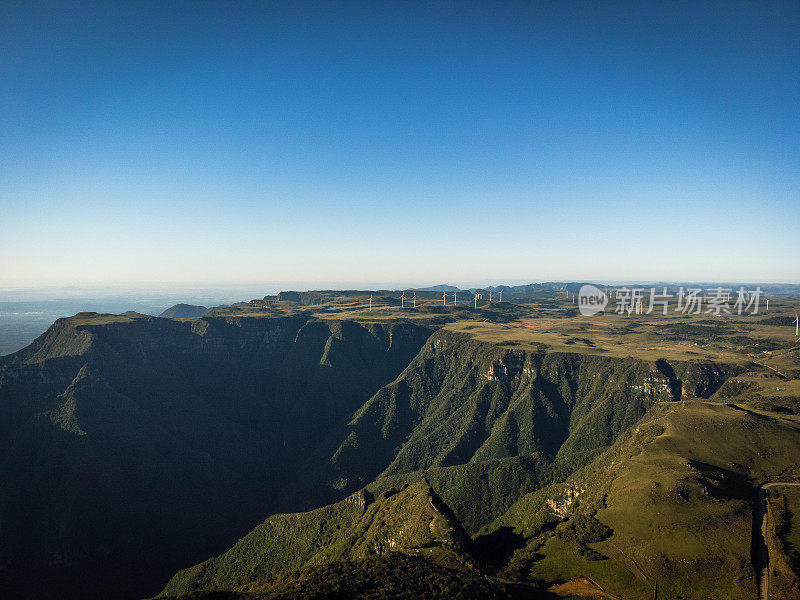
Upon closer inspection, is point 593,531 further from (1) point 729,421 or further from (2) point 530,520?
(1) point 729,421

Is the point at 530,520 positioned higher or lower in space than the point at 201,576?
higher

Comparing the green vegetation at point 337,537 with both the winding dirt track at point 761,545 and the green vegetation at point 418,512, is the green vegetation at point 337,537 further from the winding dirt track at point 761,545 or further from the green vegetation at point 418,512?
the winding dirt track at point 761,545

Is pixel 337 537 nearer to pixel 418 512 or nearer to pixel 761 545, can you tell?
pixel 418 512

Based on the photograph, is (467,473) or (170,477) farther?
(170,477)

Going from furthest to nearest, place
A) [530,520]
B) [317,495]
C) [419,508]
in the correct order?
1. [317,495]
2. [530,520]
3. [419,508]

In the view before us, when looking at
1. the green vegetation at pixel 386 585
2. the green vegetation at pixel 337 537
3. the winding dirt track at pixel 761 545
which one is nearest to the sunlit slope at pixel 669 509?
the winding dirt track at pixel 761 545

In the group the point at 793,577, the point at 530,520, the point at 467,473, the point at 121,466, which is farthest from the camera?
the point at 121,466

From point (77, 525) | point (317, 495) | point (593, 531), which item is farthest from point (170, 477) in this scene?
point (593, 531)
